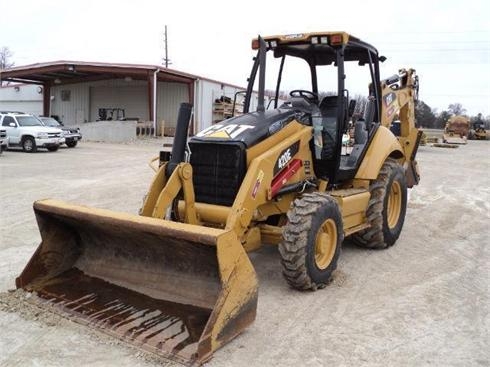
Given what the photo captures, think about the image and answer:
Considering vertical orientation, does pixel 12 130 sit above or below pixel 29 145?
above

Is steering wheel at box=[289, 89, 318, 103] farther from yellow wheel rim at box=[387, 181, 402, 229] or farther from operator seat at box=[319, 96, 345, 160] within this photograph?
yellow wheel rim at box=[387, 181, 402, 229]

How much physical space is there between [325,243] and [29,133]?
62.6ft

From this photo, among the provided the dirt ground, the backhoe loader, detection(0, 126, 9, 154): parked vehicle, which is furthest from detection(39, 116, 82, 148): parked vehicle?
the backhoe loader

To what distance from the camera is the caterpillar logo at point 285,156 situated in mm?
5191

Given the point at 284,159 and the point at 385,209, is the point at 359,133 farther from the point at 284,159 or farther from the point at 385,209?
the point at 284,159

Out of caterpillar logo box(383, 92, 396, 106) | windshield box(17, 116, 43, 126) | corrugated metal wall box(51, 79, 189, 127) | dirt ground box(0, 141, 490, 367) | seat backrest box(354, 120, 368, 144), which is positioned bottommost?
dirt ground box(0, 141, 490, 367)

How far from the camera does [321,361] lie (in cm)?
376

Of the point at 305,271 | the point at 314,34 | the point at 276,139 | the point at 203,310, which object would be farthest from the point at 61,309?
the point at 314,34

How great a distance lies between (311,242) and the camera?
191 inches

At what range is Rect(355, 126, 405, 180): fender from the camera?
21.1 feet

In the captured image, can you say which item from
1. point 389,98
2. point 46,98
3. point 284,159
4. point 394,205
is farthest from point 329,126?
point 46,98

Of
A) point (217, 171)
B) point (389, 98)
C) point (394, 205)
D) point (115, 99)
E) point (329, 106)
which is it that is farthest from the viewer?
point (115, 99)

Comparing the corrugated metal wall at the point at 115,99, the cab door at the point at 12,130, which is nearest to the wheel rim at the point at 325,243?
the cab door at the point at 12,130

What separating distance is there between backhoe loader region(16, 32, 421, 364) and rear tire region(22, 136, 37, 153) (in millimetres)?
17304
